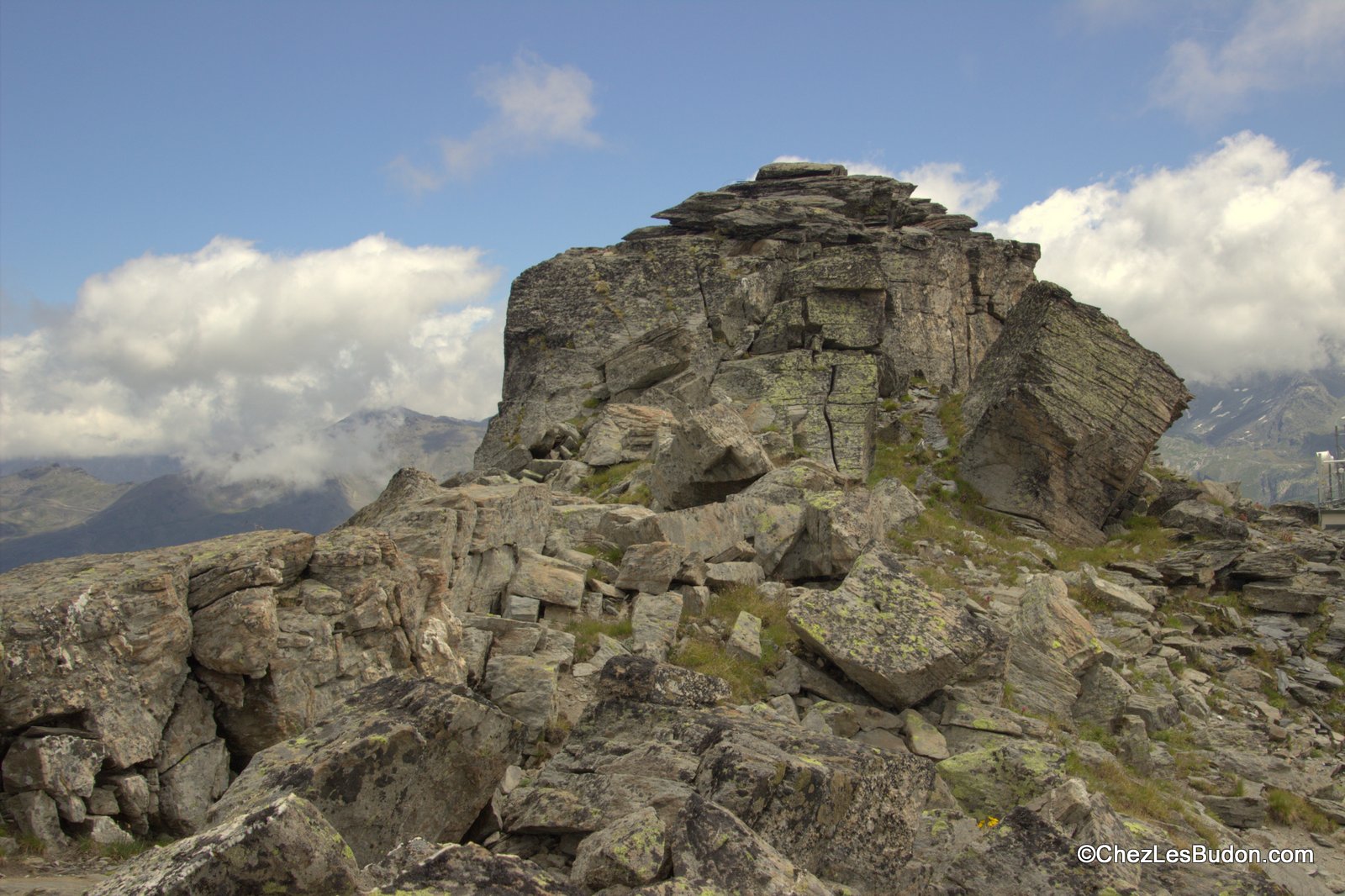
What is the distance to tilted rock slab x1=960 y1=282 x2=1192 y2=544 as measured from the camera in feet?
84.8

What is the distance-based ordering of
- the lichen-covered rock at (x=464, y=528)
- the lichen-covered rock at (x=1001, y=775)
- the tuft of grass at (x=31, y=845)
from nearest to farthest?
the tuft of grass at (x=31, y=845) → the lichen-covered rock at (x=1001, y=775) → the lichen-covered rock at (x=464, y=528)

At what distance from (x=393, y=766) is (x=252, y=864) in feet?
8.15

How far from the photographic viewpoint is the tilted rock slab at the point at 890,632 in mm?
12508

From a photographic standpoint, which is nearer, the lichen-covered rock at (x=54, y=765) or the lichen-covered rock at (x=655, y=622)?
the lichen-covered rock at (x=54, y=765)

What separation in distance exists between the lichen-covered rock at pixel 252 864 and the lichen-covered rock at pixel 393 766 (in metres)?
1.64

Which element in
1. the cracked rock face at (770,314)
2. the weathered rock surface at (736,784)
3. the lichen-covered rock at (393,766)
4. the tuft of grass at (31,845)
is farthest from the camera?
the cracked rock face at (770,314)

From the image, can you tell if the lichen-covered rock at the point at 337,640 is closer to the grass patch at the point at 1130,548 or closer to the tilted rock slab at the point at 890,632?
the tilted rock slab at the point at 890,632

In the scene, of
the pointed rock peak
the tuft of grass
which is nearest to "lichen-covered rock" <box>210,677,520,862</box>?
the tuft of grass

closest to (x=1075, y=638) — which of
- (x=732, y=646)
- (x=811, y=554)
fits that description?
(x=811, y=554)

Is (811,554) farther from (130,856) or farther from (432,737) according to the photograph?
(130,856)

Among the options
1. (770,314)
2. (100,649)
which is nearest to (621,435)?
(770,314)

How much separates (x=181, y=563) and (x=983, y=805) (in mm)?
10280

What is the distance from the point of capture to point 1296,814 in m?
13.5

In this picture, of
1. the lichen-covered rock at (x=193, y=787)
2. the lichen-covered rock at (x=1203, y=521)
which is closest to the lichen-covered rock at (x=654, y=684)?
the lichen-covered rock at (x=193, y=787)
